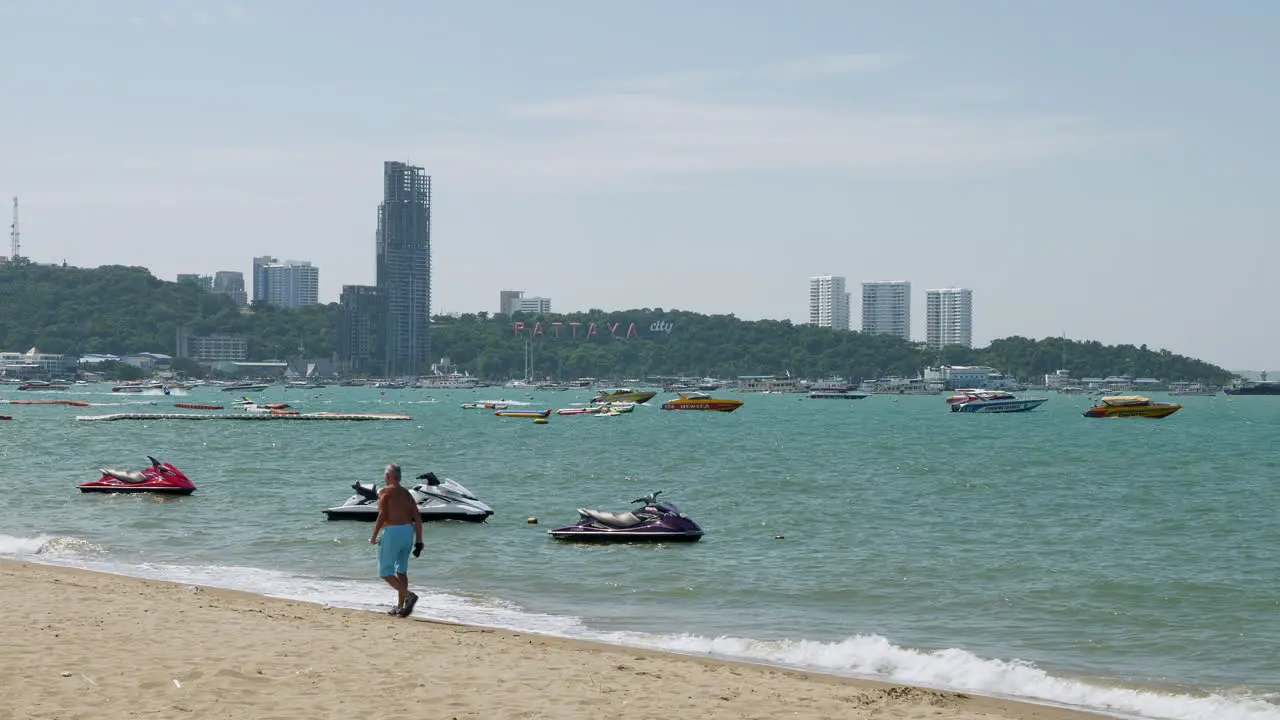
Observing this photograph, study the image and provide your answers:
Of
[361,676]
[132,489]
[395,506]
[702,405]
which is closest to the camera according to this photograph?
[361,676]

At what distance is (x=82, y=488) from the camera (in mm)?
38906

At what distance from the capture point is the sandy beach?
11.4m

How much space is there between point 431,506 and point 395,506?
583 inches

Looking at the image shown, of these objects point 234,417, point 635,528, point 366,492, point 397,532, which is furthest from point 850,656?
point 234,417

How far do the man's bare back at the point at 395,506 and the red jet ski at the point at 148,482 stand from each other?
2319 centimetres

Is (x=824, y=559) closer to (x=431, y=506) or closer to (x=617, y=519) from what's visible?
(x=617, y=519)

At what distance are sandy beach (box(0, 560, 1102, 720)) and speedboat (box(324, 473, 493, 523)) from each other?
14.3 meters

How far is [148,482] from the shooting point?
37906mm

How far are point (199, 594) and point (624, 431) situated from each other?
81.4 meters

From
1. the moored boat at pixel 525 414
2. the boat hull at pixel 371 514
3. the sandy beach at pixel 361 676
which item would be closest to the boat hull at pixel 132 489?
the boat hull at pixel 371 514

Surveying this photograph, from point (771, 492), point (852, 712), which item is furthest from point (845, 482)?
point (852, 712)

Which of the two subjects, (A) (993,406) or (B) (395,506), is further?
(A) (993,406)

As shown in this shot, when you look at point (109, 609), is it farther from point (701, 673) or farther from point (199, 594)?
point (701, 673)

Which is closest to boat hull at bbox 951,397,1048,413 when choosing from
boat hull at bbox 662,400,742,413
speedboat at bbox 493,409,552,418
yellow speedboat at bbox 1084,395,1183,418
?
yellow speedboat at bbox 1084,395,1183,418
